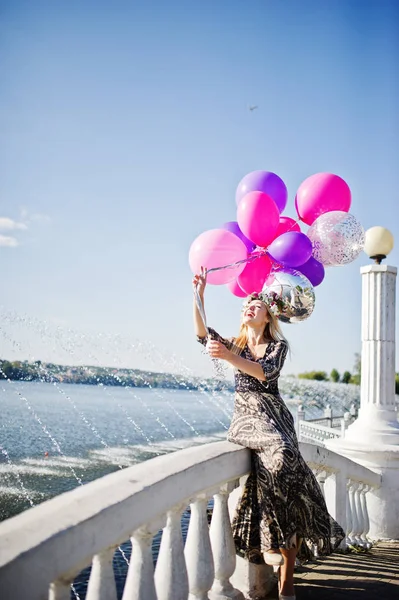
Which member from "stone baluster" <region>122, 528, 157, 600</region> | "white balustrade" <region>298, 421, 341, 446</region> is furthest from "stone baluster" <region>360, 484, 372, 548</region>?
"white balustrade" <region>298, 421, 341, 446</region>

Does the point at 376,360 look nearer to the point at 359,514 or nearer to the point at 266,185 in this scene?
the point at 359,514

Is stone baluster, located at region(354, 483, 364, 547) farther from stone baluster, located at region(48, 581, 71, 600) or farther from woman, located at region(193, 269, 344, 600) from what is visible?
stone baluster, located at region(48, 581, 71, 600)

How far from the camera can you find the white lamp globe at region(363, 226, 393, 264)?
6.51 m

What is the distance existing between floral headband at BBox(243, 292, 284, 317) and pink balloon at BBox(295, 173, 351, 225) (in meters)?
1.22

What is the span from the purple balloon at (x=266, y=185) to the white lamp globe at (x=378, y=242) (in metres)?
1.83

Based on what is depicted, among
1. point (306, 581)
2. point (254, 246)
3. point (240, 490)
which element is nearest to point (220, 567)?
point (240, 490)

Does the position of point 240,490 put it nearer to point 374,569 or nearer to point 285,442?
point 285,442

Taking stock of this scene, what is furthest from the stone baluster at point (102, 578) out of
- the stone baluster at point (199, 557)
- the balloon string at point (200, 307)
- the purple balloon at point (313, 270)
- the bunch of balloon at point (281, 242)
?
the purple balloon at point (313, 270)

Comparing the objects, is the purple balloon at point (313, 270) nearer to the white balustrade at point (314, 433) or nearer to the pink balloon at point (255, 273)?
the pink balloon at point (255, 273)

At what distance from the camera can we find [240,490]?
3.59 m

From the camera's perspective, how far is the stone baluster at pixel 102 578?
7.60 feet

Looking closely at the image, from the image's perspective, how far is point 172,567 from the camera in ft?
9.17

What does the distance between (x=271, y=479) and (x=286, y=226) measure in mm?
2456

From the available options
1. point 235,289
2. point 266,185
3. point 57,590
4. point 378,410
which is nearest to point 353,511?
point 378,410
